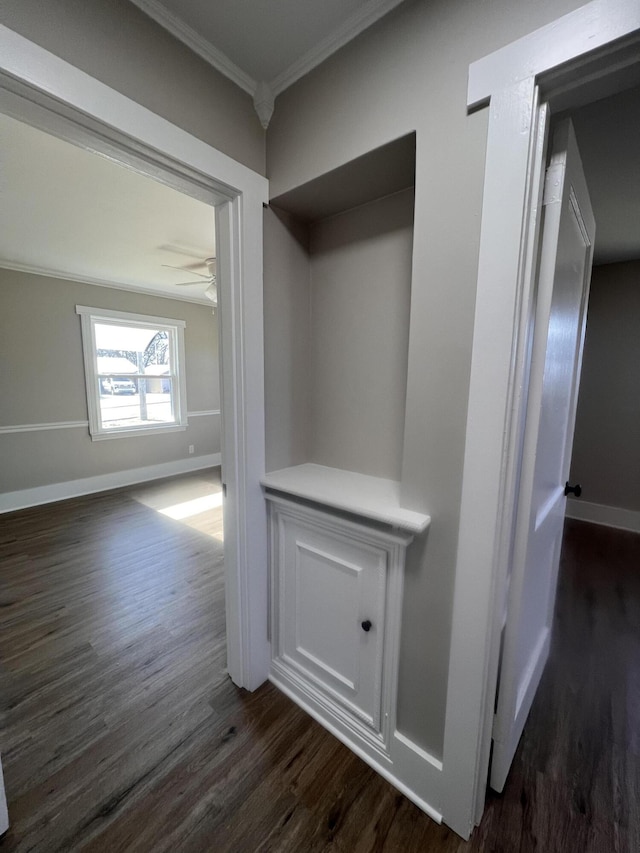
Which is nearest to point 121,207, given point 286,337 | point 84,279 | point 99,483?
point 286,337

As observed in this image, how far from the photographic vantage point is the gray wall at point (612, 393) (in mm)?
3098

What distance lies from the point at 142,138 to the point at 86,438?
4.13 metres

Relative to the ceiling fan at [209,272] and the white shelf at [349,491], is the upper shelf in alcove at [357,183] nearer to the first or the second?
the white shelf at [349,491]

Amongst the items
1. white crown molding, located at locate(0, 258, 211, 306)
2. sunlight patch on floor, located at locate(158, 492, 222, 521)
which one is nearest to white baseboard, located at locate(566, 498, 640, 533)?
sunlight patch on floor, located at locate(158, 492, 222, 521)

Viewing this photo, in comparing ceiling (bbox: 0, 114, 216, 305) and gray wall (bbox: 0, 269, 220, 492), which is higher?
ceiling (bbox: 0, 114, 216, 305)

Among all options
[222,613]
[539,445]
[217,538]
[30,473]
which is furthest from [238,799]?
[30,473]

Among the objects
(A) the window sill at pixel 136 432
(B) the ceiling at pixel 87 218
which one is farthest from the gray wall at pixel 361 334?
(A) the window sill at pixel 136 432

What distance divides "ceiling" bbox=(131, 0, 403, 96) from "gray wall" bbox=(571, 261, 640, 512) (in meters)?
3.32

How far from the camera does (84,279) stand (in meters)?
3.98

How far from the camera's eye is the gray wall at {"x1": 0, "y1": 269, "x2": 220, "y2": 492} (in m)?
3.60

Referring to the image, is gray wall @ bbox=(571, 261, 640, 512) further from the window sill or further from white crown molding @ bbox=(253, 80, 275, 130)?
the window sill

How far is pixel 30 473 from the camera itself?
3.80 m

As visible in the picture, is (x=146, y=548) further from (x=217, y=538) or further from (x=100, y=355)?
(x=100, y=355)

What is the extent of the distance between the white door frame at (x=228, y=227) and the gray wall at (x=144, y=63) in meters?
0.05
